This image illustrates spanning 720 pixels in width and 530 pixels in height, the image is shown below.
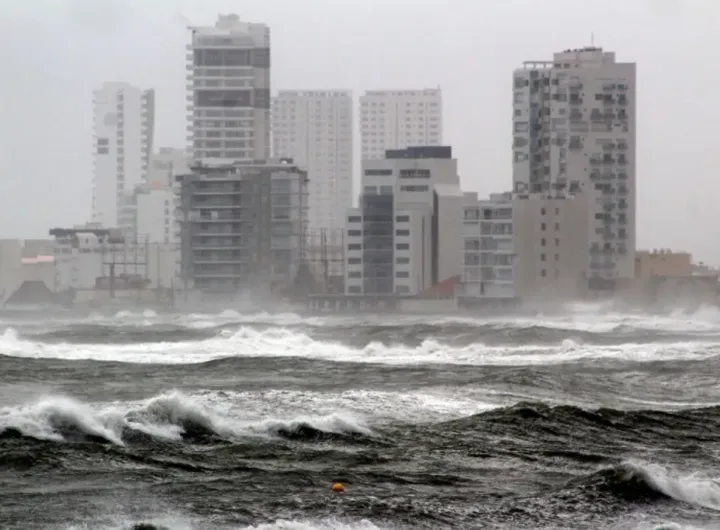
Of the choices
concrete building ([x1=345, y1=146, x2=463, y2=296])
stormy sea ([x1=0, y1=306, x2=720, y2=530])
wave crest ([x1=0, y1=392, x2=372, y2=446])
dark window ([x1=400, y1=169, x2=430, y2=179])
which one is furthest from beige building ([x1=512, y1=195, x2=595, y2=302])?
wave crest ([x1=0, y1=392, x2=372, y2=446])

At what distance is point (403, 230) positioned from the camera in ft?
449

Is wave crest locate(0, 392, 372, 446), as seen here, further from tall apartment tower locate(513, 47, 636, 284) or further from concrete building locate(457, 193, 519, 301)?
tall apartment tower locate(513, 47, 636, 284)

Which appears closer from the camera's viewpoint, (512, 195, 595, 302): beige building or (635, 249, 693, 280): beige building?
(512, 195, 595, 302): beige building

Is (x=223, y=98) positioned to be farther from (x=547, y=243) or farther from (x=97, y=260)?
(x=547, y=243)

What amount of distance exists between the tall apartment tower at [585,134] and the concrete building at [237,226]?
22.6 metres

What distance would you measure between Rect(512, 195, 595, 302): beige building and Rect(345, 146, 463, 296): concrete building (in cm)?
1098

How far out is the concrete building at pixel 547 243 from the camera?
129250 mm

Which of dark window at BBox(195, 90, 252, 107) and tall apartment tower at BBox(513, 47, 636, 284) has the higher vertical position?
dark window at BBox(195, 90, 252, 107)

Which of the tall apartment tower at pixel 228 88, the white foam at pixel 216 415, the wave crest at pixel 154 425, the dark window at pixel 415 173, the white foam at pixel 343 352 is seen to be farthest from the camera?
the tall apartment tower at pixel 228 88

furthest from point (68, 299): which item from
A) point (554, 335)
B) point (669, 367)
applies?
point (669, 367)

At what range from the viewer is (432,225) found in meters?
142

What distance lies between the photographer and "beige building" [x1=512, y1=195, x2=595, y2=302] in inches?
5089

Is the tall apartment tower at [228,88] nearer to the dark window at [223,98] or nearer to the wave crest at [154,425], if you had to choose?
the dark window at [223,98]

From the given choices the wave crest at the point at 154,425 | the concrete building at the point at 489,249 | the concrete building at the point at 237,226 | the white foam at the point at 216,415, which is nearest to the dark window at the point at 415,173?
the concrete building at the point at 489,249
